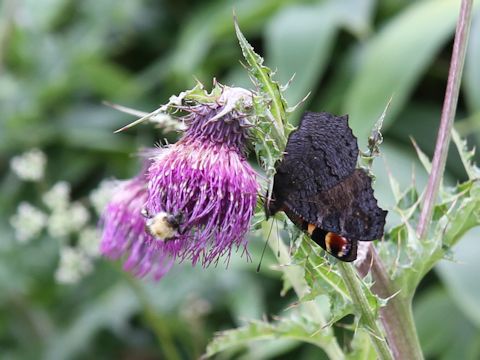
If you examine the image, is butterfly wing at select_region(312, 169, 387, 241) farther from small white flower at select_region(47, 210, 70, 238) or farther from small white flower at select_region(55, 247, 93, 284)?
small white flower at select_region(55, 247, 93, 284)

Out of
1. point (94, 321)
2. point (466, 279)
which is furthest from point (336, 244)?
point (94, 321)

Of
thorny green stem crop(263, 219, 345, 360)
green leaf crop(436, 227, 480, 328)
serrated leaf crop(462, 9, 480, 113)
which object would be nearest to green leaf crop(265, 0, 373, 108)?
serrated leaf crop(462, 9, 480, 113)

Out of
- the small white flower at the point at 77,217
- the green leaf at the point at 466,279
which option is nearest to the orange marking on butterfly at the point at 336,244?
the small white flower at the point at 77,217

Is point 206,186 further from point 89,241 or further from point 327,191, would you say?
point 89,241

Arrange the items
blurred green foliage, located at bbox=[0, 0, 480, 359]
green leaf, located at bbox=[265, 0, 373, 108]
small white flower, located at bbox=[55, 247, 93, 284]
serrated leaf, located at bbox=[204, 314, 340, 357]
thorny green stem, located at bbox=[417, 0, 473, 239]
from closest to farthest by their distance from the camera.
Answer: thorny green stem, located at bbox=[417, 0, 473, 239] → serrated leaf, located at bbox=[204, 314, 340, 357] → small white flower, located at bbox=[55, 247, 93, 284] → blurred green foliage, located at bbox=[0, 0, 480, 359] → green leaf, located at bbox=[265, 0, 373, 108]

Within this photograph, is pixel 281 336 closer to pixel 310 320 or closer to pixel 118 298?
pixel 310 320

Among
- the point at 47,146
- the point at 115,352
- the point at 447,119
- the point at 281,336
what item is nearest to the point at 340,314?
the point at 281,336

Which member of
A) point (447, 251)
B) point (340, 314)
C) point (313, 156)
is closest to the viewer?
point (313, 156)
